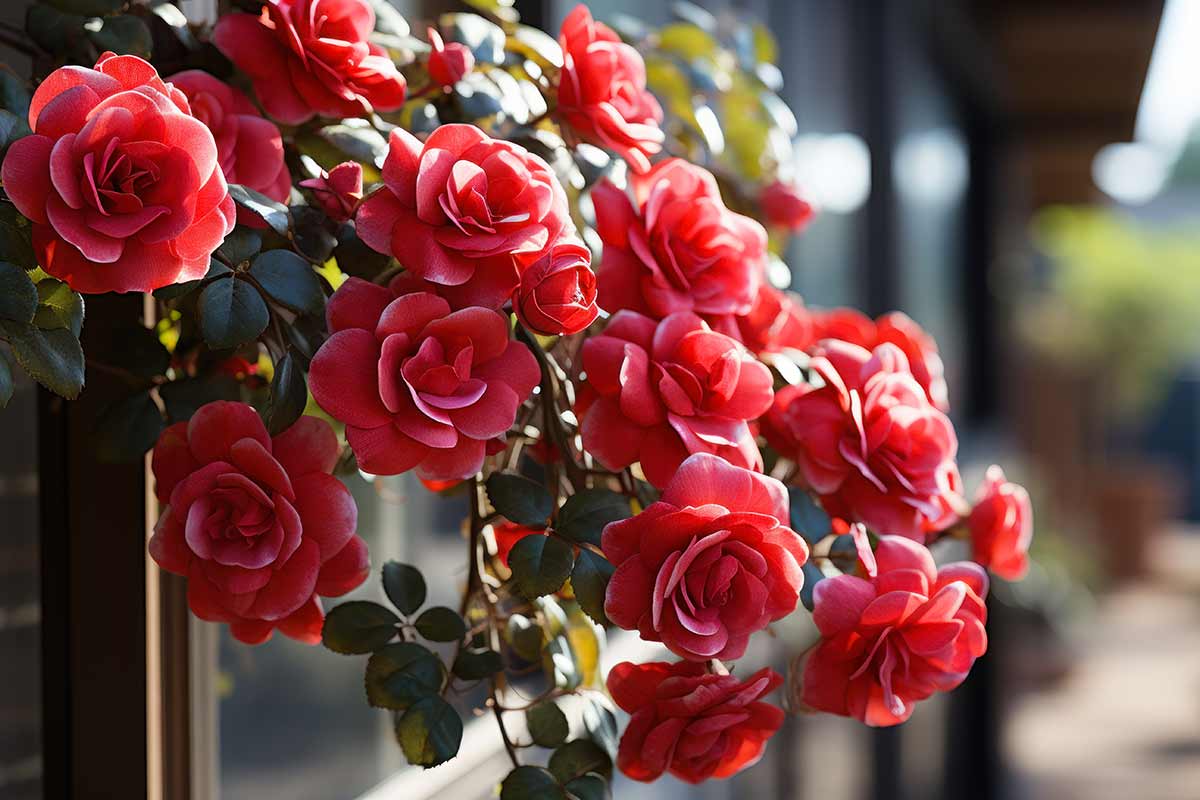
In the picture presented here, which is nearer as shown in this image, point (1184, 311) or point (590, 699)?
point (590, 699)

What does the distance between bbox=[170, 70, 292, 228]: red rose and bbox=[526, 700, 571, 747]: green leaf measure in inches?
11.1

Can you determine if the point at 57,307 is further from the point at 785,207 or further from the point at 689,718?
the point at 785,207

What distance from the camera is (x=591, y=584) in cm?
52

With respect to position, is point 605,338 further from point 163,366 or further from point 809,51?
point 809,51

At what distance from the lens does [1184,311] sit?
10625 mm

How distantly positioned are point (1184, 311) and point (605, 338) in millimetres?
11275

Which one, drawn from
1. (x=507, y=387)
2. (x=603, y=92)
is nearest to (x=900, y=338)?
(x=603, y=92)

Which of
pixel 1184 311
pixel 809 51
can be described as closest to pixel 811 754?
pixel 809 51

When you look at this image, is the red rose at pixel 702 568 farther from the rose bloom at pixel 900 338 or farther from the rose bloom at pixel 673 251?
the rose bloom at pixel 900 338

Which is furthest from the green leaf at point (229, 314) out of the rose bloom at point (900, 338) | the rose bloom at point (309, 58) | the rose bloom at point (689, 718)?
the rose bloom at point (900, 338)

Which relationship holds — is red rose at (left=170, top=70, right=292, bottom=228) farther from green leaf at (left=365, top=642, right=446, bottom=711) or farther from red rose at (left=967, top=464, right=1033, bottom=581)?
red rose at (left=967, top=464, right=1033, bottom=581)

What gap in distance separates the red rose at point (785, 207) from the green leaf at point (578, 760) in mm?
455

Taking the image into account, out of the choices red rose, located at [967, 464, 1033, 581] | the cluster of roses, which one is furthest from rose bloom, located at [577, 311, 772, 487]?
red rose, located at [967, 464, 1033, 581]

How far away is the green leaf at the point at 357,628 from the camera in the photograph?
546 mm
